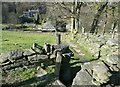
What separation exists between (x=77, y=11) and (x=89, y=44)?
7609mm

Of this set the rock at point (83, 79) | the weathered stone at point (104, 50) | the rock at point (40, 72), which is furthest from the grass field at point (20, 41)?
the rock at point (83, 79)

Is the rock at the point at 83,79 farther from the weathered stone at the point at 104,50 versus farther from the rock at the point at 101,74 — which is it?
the weathered stone at the point at 104,50

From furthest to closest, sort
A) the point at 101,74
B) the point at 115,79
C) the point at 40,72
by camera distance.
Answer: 1. the point at 40,72
2. the point at 115,79
3. the point at 101,74

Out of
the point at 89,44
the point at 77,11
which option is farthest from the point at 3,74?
the point at 77,11

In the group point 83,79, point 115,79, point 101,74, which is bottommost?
point 115,79

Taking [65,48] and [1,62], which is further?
[65,48]

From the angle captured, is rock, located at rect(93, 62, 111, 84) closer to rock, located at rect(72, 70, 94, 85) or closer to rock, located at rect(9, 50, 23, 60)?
rock, located at rect(72, 70, 94, 85)

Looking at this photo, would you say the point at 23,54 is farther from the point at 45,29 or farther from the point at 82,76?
the point at 45,29

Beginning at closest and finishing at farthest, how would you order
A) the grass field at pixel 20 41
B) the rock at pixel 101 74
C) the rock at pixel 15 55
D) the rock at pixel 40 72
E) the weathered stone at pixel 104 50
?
the rock at pixel 101 74 < the rock at pixel 40 72 < the rock at pixel 15 55 < the weathered stone at pixel 104 50 < the grass field at pixel 20 41

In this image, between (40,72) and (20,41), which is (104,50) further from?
(20,41)

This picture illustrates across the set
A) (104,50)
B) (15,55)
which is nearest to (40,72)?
(15,55)

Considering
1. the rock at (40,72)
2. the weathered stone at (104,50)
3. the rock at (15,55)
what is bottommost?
the rock at (40,72)

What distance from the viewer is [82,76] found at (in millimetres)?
7250

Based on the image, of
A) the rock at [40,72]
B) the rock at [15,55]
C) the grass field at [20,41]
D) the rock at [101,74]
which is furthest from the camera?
the grass field at [20,41]
